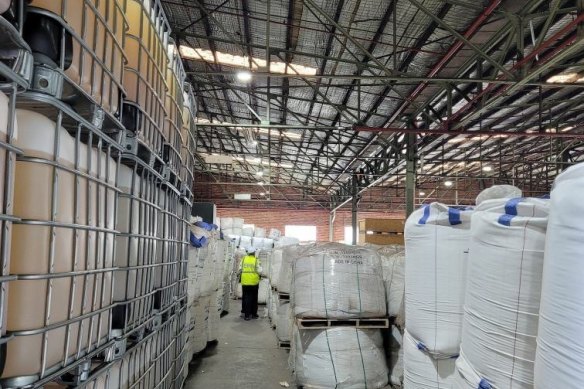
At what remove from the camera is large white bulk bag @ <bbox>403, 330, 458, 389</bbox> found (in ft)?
8.80

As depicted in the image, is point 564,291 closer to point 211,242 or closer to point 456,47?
point 456,47

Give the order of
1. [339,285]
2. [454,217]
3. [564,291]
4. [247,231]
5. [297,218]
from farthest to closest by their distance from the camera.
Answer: [297,218]
[247,231]
[339,285]
[454,217]
[564,291]

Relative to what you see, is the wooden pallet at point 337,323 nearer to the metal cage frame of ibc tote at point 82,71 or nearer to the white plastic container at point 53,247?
the white plastic container at point 53,247

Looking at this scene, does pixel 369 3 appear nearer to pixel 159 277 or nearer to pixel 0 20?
pixel 159 277

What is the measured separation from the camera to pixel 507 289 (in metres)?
1.70

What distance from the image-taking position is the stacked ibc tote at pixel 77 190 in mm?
1208

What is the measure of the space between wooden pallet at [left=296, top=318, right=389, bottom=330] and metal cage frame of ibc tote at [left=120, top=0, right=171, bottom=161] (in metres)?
2.75

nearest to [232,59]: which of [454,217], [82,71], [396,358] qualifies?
[396,358]

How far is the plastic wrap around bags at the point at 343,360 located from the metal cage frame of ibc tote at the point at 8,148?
3958mm

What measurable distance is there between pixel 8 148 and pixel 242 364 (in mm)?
5940

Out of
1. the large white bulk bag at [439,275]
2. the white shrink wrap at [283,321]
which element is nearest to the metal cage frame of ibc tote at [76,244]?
the large white bulk bag at [439,275]

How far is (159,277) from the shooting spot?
295 cm

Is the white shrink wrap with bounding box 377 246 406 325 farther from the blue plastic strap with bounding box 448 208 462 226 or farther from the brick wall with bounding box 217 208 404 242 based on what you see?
the brick wall with bounding box 217 208 404 242

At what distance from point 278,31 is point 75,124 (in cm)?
567
